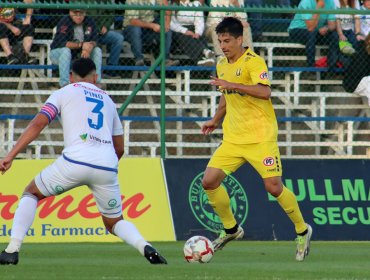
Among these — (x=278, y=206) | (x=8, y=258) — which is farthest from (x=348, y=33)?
(x=8, y=258)

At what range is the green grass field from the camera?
9.07 m

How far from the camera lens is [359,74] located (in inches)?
677

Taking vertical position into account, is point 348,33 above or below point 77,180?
above

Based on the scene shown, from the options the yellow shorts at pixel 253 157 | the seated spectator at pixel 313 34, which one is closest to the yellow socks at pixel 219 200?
the yellow shorts at pixel 253 157

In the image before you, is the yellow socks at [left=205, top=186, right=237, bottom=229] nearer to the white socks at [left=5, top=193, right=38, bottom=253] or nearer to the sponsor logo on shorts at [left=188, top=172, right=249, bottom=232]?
the white socks at [left=5, top=193, right=38, bottom=253]

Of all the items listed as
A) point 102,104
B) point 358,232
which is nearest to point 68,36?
point 358,232

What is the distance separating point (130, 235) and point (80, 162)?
2.64ft

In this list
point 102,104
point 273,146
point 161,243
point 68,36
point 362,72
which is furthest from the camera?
point 362,72

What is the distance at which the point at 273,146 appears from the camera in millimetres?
11539

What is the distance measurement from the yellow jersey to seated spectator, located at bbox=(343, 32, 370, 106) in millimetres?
5777

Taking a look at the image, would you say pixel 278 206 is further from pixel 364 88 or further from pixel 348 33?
pixel 348 33

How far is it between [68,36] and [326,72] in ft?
14.4

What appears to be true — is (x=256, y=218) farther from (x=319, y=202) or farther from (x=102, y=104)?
(x=102, y=104)

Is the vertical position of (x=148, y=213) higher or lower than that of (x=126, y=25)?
lower
